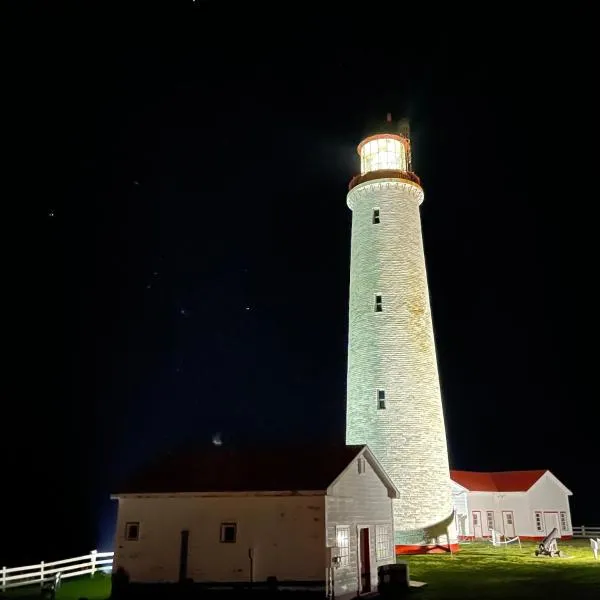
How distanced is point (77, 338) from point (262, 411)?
1710 cm

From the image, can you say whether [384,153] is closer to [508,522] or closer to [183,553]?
[183,553]

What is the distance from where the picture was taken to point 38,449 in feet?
179

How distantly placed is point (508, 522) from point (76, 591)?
24.7 meters

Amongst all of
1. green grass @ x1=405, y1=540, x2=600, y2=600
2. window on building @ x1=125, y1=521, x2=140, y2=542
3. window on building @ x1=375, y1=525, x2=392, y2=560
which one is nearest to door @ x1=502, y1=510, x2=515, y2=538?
green grass @ x1=405, y1=540, x2=600, y2=600

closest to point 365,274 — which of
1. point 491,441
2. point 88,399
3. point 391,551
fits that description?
point 391,551

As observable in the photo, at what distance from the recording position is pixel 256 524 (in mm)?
15070

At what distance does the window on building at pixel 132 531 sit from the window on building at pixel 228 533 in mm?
2180

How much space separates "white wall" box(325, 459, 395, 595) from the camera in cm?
1494

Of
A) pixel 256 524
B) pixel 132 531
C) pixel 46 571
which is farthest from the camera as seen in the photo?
pixel 46 571

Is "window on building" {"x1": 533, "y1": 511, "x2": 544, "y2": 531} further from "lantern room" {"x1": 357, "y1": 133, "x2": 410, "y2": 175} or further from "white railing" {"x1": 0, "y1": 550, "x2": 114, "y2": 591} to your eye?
"white railing" {"x1": 0, "y1": 550, "x2": 114, "y2": 591}

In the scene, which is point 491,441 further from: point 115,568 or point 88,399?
point 115,568

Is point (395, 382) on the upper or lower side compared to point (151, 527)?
upper

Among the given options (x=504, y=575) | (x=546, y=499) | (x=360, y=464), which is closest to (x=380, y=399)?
(x=360, y=464)

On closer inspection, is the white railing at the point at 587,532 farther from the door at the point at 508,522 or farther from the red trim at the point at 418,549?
the red trim at the point at 418,549
